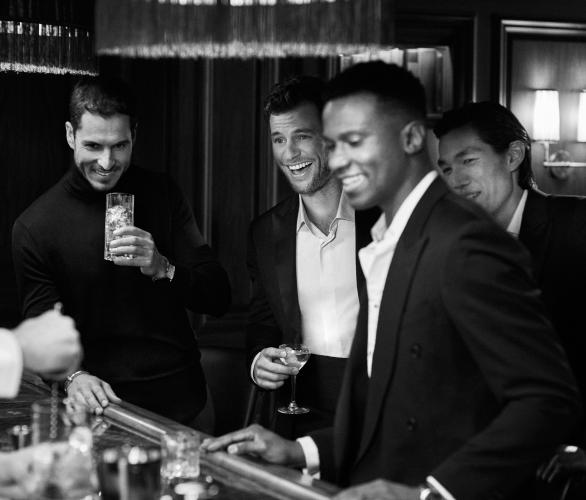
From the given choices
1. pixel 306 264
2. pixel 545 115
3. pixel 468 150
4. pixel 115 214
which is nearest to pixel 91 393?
pixel 115 214

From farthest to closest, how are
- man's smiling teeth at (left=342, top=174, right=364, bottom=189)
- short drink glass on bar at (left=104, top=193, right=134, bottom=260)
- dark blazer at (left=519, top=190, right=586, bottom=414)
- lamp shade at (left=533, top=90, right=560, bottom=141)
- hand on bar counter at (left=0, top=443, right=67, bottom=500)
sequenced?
lamp shade at (left=533, top=90, right=560, bottom=141) → short drink glass on bar at (left=104, top=193, right=134, bottom=260) → dark blazer at (left=519, top=190, right=586, bottom=414) → man's smiling teeth at (left=342, top=174, right=364, bottom=189) → hand on bar counter at (left=0, top=443, right=67, bottom=500)

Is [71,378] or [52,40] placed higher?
[52,40]

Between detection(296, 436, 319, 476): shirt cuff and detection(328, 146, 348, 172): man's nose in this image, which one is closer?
detection(328, 146, 348, 172): man's nose

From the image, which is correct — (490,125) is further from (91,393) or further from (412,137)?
(91,393)

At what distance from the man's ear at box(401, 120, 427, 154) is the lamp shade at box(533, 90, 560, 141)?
4210 millimetres

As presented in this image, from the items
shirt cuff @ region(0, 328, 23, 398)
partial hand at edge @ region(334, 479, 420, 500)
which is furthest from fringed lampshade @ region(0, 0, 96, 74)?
partial hand at edge @ region(334, 479, 420, 500)

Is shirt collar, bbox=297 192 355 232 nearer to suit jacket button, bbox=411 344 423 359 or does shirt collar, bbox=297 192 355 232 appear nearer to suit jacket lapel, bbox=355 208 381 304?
suit jacket lapel, bbox=355 208 381 304

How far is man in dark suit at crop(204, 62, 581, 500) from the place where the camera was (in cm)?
193

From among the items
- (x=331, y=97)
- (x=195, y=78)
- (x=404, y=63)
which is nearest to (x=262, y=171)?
(x=195, y=78)

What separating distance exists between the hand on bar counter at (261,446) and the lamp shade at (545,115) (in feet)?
14.3

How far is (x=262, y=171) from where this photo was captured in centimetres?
525

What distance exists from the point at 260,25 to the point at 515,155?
161cm

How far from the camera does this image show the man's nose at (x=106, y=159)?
345 centimetres

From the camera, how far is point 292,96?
3.44 m
